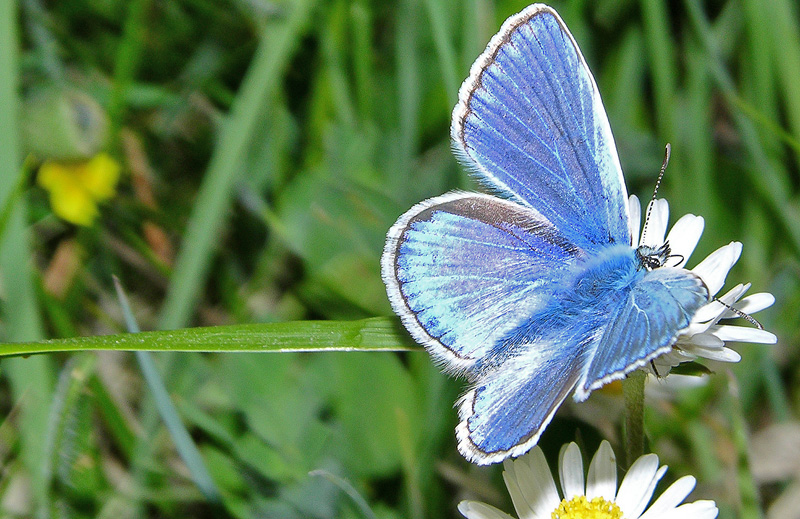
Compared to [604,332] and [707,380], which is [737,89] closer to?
[707,380]

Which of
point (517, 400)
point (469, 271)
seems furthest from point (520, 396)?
point (469, 271)

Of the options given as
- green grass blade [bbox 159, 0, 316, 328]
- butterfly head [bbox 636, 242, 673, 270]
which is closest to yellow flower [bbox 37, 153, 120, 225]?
green grass blade [bbox 159, 0, 316, 328]

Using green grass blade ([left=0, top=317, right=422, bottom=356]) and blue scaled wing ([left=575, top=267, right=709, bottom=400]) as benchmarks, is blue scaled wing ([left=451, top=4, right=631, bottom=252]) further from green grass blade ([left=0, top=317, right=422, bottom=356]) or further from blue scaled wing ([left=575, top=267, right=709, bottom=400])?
green grass blade ([left=0, top=317, right=422, bottom=356])

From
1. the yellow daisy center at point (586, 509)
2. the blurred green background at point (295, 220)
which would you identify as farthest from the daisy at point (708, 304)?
the blurred green background at point (295, 220)

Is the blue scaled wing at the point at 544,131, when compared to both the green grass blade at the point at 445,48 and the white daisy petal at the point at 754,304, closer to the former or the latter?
the white daisy petal at the point at 754,304

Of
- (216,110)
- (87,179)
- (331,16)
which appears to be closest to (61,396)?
(87,179)

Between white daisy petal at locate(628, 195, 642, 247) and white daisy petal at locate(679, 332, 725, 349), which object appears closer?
white daisy petal at locate(679, 332, 725, 349)
